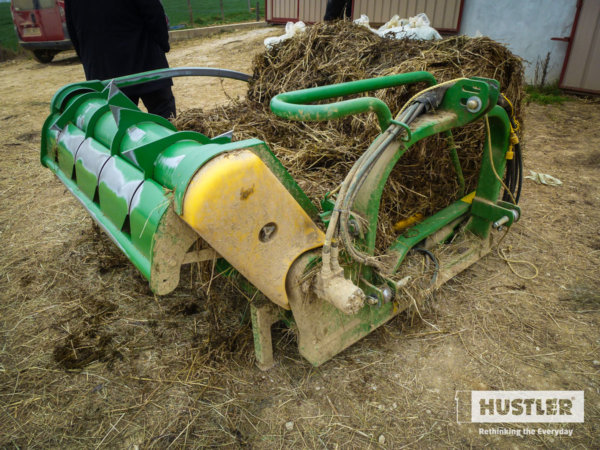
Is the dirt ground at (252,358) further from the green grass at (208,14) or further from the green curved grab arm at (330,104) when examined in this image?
the green grass at (208,14)

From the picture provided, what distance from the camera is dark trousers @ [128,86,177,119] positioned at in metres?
3.74

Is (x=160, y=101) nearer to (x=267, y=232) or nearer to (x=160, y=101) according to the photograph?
(x=160, y=101)

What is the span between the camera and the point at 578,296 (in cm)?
271

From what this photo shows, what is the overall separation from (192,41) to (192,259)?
1300cm

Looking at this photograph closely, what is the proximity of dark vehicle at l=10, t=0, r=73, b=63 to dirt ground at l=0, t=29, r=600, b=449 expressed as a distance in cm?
935

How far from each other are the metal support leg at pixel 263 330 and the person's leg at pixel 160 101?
2365 millimetres

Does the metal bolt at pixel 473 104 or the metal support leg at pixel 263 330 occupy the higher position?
the metal bolt at pixel 473 104

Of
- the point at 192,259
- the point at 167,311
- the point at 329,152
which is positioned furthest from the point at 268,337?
the point at 329,152

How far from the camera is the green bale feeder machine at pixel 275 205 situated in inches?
60.7

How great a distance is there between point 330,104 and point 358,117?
3.83 ft

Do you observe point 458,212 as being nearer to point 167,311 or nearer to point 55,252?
point 167,311

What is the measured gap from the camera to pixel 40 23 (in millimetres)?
10484

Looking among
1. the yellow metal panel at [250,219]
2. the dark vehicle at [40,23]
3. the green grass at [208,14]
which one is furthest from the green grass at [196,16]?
the yellow metal panel at [250,219]

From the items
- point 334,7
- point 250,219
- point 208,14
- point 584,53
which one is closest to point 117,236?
point 250,219
